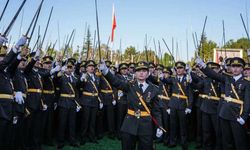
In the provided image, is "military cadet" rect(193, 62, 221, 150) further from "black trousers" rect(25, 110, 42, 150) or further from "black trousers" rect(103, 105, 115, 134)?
"black trousers" rect(25, 110, 42, 150)

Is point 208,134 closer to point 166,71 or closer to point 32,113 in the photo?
point 166,71

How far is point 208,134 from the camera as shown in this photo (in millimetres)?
8844

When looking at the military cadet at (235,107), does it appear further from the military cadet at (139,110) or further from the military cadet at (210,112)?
the military cadet at (210,112)

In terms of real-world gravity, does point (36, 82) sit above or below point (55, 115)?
above

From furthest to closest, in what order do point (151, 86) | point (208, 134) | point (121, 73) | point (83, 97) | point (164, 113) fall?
1. point (121, 73)
2. point (164, 113)
3. point (83, 97)
4. point (208, 134)
5. point (151, 86)

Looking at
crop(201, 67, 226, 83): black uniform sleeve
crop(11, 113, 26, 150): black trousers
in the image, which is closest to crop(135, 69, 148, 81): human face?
crop(201, 67, 226, 83): black uniform sleeve

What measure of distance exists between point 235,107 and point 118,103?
4842mm

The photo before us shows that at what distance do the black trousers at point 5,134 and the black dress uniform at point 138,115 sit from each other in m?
2.19

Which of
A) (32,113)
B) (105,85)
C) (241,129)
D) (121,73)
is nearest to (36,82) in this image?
(32,113)

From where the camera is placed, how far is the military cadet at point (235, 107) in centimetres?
650

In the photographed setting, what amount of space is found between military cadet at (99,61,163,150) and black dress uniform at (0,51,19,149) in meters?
1.95

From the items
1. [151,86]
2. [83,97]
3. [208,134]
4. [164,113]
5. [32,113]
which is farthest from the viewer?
[164,113]

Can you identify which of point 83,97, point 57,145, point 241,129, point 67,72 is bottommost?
point 57,145

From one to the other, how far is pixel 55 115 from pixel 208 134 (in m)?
5.00
